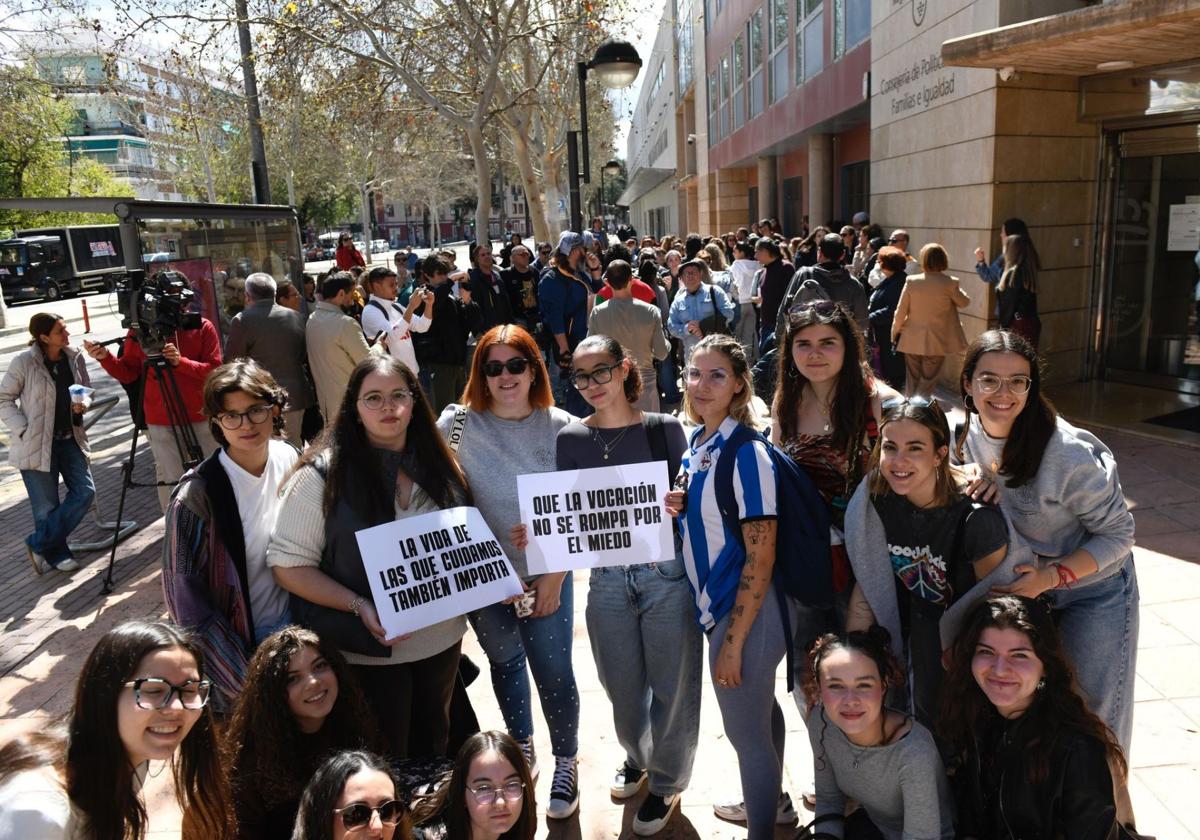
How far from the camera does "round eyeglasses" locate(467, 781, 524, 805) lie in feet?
A: 8.16

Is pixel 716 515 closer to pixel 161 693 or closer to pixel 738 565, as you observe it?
pixel 738 565

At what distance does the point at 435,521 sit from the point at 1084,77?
30.9ft

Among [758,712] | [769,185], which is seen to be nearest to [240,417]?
[758,712]

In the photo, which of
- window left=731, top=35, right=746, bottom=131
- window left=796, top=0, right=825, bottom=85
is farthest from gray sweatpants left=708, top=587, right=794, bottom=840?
window left=731, top=35, right=746, bottom=131

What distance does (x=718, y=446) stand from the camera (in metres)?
2.82

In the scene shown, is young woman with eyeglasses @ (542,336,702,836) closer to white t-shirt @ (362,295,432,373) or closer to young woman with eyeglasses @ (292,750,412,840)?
young woman with eyeglasses @ (292,750,412,840)

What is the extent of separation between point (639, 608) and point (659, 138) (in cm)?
6153

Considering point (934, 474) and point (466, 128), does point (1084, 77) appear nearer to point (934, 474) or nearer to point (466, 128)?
point (934, 474)

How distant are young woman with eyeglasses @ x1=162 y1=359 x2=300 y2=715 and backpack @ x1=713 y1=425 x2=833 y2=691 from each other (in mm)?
1463

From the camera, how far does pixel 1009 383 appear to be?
2717 mm

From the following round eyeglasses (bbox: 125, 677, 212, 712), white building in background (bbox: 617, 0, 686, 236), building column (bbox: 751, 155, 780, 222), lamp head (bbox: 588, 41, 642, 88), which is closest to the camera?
round eyeglasses (bbox: 125, 677, 212, 712)

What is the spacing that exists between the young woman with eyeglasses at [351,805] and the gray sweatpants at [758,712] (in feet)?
3.44

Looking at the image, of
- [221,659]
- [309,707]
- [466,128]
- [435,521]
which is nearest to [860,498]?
[435,521]

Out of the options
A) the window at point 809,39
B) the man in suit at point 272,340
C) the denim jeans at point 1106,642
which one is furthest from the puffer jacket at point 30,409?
the window at point 809,39
